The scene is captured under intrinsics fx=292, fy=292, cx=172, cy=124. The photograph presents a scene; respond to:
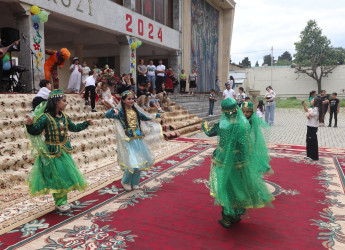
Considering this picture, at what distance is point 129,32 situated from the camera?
13156mm

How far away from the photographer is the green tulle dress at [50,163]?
3.70 meters

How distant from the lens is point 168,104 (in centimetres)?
1262

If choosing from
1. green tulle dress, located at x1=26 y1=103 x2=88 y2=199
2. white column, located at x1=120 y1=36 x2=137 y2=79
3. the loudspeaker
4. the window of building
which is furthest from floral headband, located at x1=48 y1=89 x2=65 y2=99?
the window of building

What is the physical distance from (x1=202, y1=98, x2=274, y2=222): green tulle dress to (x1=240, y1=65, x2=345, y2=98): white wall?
33.4 m

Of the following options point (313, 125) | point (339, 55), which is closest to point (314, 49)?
point (339, 55)

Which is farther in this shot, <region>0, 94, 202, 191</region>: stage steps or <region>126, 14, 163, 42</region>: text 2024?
<region>126, 14, 163, 42</region>: text 2024

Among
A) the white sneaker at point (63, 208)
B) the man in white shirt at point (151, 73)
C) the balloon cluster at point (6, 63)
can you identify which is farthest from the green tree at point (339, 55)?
the white sneaker at point (63, 208)

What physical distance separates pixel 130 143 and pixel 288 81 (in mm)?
35293

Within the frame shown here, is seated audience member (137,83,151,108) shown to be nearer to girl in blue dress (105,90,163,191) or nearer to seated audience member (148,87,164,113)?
seated audience member (148,87,164,113)

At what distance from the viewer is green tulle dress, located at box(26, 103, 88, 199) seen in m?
3.70

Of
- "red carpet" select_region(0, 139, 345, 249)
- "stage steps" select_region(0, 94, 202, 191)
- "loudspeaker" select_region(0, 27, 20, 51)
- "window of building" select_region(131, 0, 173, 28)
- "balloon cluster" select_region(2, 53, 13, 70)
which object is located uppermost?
"window of building" select_region(131, 0, 173, 28)

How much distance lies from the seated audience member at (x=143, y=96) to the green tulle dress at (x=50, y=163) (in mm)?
6830

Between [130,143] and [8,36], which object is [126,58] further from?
[130,143]

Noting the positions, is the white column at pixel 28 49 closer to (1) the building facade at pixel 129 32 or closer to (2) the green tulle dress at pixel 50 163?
(1) the building facade at pixel 129 32
